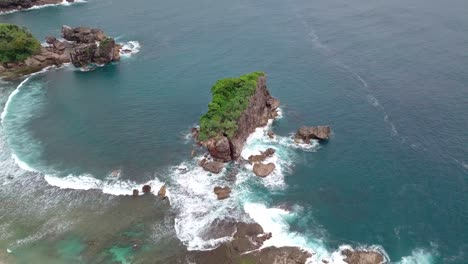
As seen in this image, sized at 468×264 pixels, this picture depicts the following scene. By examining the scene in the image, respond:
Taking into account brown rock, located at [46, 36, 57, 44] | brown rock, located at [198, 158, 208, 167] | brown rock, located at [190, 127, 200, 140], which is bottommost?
brown rock, located at [198, 158, 208, 167]

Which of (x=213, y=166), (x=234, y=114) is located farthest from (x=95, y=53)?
(x=213, y=166)

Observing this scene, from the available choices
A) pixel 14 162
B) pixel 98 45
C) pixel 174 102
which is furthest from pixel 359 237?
pixel 98 45

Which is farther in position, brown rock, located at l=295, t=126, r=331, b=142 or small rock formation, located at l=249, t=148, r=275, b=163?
brown rock, located at l=295, t=126, r=331, b=142

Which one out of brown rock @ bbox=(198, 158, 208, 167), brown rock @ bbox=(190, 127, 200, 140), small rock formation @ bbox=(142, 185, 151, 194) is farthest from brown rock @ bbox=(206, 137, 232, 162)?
small rock formation @ bbox=(142, 185, 151, 194)

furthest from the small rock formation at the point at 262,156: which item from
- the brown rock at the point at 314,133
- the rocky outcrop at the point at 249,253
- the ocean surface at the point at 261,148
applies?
the rocky outcrop at the point at 249,253

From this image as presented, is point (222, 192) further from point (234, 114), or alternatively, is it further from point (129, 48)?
point (129, 48)

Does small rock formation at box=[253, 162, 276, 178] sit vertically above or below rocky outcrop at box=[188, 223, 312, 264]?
above

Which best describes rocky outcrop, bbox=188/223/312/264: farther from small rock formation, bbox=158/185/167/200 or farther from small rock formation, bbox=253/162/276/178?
small rock formation, bbox=253/162/276/178
